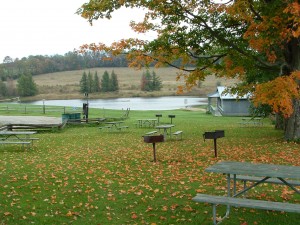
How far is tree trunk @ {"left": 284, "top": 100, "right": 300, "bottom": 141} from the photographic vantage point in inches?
585

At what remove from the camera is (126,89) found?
117m

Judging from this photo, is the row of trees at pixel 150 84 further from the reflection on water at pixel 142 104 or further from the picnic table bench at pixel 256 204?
the picnic table bench at pixel 256 204

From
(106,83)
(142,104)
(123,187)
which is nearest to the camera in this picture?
(123,187)

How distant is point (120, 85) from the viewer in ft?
404

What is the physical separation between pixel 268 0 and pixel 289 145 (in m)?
5.57

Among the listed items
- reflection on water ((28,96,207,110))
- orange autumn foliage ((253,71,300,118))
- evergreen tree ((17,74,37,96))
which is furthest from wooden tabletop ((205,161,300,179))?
evergreen tree ((17,74,37,96))

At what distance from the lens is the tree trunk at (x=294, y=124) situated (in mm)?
14852

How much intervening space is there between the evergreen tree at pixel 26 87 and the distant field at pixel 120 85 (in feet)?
7.99

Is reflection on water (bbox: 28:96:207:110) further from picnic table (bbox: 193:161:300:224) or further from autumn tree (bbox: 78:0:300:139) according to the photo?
picnic table (bbox: 193:161:300:224)

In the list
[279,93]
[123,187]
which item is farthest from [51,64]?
[123,187]

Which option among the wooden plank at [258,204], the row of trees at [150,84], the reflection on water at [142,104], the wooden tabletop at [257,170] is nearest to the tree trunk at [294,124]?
the wooden tabletop at [257,170]

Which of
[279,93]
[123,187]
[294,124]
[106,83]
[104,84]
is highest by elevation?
[106,83]

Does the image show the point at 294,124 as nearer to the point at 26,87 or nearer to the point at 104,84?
the point at 26,87

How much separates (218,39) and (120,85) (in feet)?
360
